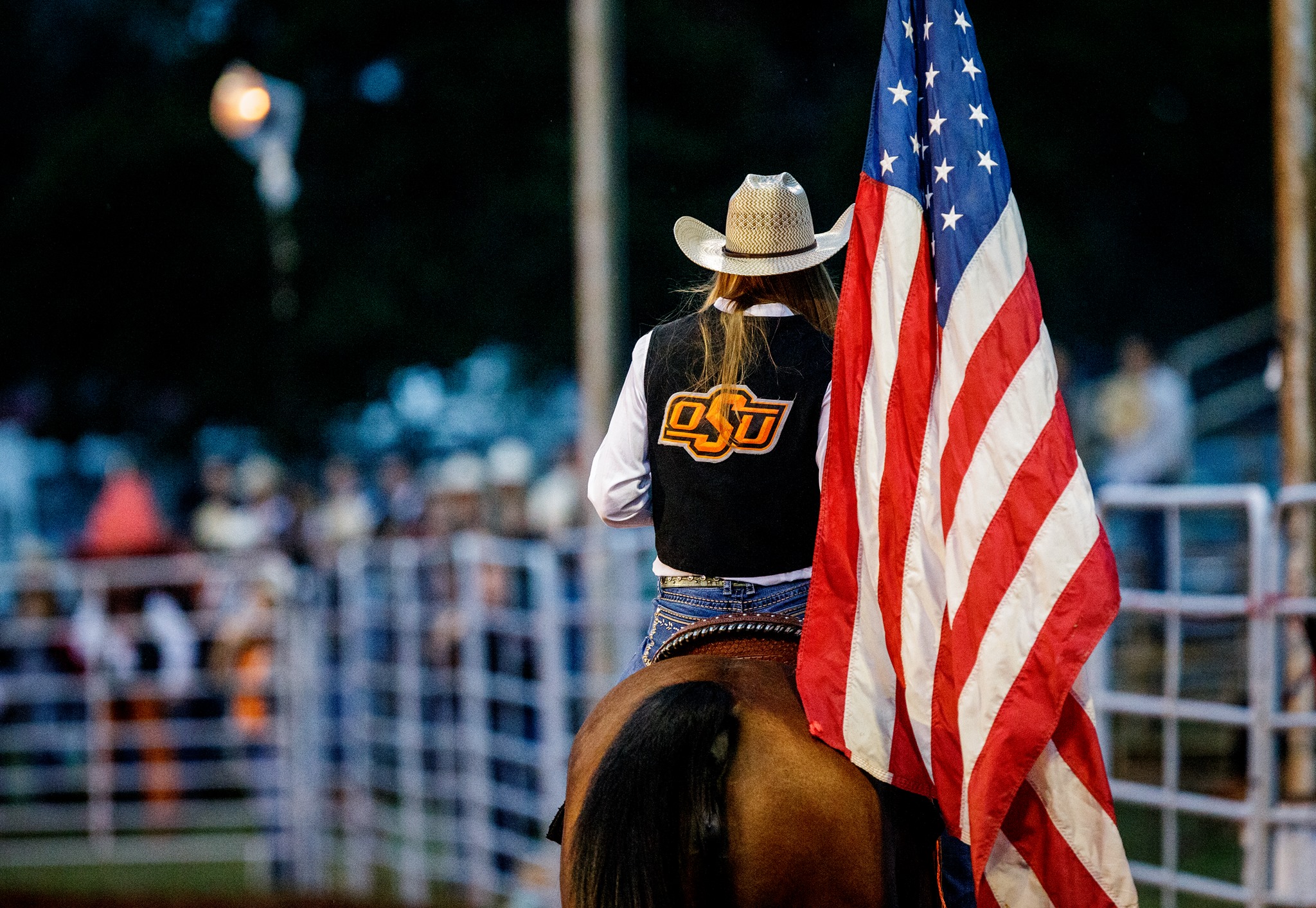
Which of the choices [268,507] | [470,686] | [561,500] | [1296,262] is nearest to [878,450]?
[1296,262]

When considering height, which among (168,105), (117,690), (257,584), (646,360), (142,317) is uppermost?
(168,105)

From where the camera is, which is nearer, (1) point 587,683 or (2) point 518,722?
(1) point 587,683

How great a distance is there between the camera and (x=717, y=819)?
129 inches

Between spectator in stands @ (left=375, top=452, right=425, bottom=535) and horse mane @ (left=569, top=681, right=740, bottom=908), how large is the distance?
9.09 metres

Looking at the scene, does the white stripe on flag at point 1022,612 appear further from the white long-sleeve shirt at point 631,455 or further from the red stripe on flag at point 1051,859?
the white long-sleeve shirt at point 631,455

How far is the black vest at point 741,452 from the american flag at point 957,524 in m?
0.13

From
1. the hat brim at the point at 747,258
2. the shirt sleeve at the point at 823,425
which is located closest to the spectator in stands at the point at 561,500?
the hat brim at the point at 747,258

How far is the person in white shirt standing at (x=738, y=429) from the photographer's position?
3.87m

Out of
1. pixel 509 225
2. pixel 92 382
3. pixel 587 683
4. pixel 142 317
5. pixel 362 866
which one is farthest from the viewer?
pixel 92 382

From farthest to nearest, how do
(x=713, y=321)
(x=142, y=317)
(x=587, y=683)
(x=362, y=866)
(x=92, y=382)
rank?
(x=92, y=382) → (x=142, y=317) → (x=362, y=866) → (x=587, y=683) → (x=713, y=321)

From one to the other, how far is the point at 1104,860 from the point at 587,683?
5.26 m

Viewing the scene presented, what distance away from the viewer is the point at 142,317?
22.2 meters

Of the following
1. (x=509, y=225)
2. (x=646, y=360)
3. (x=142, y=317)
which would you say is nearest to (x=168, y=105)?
(x=142, y=317)

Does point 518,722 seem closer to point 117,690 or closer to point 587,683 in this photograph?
point 587,683
